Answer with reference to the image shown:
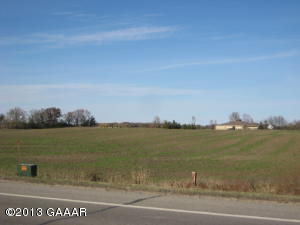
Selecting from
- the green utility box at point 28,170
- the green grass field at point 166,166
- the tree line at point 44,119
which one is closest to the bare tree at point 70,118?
the tree line at point 44,119

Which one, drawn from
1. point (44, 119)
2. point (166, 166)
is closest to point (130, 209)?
point (166, 166)

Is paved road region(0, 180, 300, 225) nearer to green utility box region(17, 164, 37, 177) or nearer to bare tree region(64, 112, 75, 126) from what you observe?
green utility box region(17, 164, 37, 177)

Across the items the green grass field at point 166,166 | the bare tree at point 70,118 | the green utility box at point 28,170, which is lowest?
the green grass field at point 166,166

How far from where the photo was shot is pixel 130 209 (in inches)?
355

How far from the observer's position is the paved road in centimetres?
798

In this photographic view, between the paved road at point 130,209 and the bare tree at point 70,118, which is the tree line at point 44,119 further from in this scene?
Answer: the paved road at point 130,209

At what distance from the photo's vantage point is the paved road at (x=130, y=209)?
7977 millimetres

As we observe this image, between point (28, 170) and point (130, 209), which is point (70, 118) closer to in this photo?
point (28, 170)

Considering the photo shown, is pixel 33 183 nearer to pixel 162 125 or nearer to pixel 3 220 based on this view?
pixel 3 220

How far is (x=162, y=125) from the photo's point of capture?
139 meters

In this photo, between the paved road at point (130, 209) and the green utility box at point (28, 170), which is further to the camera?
the green utility box at point (28, 170)

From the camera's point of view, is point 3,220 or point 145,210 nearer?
point 3,220

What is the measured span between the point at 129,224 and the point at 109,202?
2.15m

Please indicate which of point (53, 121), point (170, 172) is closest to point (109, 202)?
point (170, 172)
